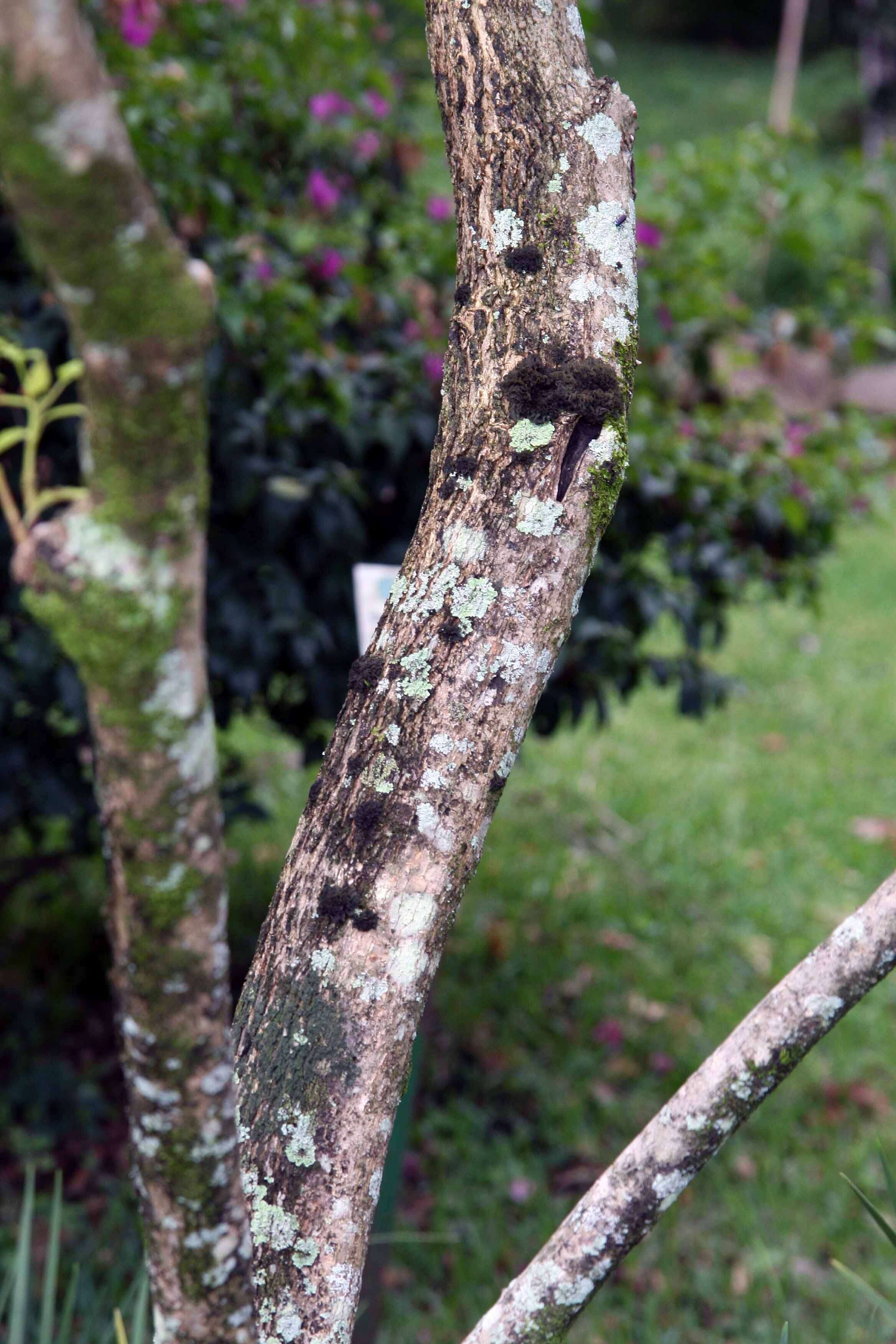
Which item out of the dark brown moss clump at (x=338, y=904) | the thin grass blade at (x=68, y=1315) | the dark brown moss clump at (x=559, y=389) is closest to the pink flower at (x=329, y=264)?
the dark brown moss clump at (x=559, y=389)

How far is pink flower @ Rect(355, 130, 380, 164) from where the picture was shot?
8.95ft

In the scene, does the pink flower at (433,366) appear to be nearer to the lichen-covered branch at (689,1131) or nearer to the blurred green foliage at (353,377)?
the blurred green foliage at (353,377)

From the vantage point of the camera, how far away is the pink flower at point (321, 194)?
2.56 meters

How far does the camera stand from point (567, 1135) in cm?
315

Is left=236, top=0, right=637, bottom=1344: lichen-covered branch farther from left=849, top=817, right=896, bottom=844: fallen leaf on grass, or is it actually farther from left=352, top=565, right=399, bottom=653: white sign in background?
left=849, top=817, right=896, bottom=844: fallen leaf on grass

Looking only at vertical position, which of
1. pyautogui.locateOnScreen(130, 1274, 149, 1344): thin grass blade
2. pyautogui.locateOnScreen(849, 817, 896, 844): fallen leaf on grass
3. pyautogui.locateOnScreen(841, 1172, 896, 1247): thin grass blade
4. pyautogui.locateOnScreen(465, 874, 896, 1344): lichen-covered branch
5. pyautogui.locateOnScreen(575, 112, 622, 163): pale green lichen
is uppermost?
pyautogui.locateOnScreen(575, 112, 622, 163): pale green lichen

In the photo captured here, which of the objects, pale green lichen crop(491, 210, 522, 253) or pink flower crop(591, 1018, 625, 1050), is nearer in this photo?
pale green lichen crop(491, 210, 522, 253)

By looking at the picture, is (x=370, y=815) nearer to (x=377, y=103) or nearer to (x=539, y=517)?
(x=539, y=517)

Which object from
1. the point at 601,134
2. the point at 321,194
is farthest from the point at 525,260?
the point at 321,194

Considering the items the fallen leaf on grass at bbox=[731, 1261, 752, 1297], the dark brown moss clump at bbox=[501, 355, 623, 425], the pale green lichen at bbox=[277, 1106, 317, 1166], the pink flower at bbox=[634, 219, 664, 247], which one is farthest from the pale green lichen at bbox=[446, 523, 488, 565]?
the fallen leaf on grass at bbox=[731, 1261, 752, 1297]

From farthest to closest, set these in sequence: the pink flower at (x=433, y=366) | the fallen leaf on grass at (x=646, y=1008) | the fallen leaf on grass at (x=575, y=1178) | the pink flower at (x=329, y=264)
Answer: the fallen leaf on grass at (x=646, y=1008)
the fallen leaf on grass at (x=575, y=1178)
the pink flower at (x=329, y=264)
the pink flower at (x=433, y=366)

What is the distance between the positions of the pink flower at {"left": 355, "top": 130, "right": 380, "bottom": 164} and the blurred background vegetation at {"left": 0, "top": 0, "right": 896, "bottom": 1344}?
0.10 feet

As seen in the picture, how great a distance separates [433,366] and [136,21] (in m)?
1.00

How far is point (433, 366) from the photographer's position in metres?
2.34
